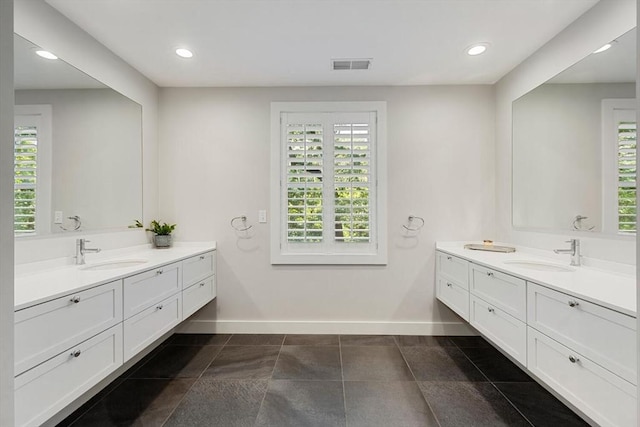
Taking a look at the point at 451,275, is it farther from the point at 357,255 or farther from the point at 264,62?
the point at 264,62

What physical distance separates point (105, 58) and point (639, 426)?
3.26 m

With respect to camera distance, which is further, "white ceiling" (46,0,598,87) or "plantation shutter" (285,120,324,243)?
"plantation shutter" (285,120,324,243)

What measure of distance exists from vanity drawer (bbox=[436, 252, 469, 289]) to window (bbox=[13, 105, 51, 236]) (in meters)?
2.90

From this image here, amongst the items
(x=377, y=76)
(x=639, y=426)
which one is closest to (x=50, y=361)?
(x=639, y=426)

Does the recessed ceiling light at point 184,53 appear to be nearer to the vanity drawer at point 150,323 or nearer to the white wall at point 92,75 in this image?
the white wall at point 92,75

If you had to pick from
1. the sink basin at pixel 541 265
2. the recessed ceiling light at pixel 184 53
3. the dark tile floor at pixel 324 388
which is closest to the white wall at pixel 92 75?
the recessed ceiling light at pixel 184 53

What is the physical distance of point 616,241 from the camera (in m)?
1.63

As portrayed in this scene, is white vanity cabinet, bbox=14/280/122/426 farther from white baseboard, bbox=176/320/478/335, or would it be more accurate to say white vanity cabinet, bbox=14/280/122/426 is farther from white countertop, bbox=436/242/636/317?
white countertop, bbox=436/242/636/317

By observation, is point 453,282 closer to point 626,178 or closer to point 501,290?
point 501,290

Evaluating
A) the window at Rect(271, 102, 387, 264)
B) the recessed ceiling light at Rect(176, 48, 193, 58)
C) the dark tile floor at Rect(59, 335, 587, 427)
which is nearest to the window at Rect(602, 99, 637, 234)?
the dark tile floor at Rect(59, 335, 587, 427)

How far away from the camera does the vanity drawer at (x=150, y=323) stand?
1.64 metres

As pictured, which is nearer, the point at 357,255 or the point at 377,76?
the point at 377,76

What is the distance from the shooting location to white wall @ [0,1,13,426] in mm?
597

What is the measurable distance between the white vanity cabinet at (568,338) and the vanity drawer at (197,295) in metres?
2.24
